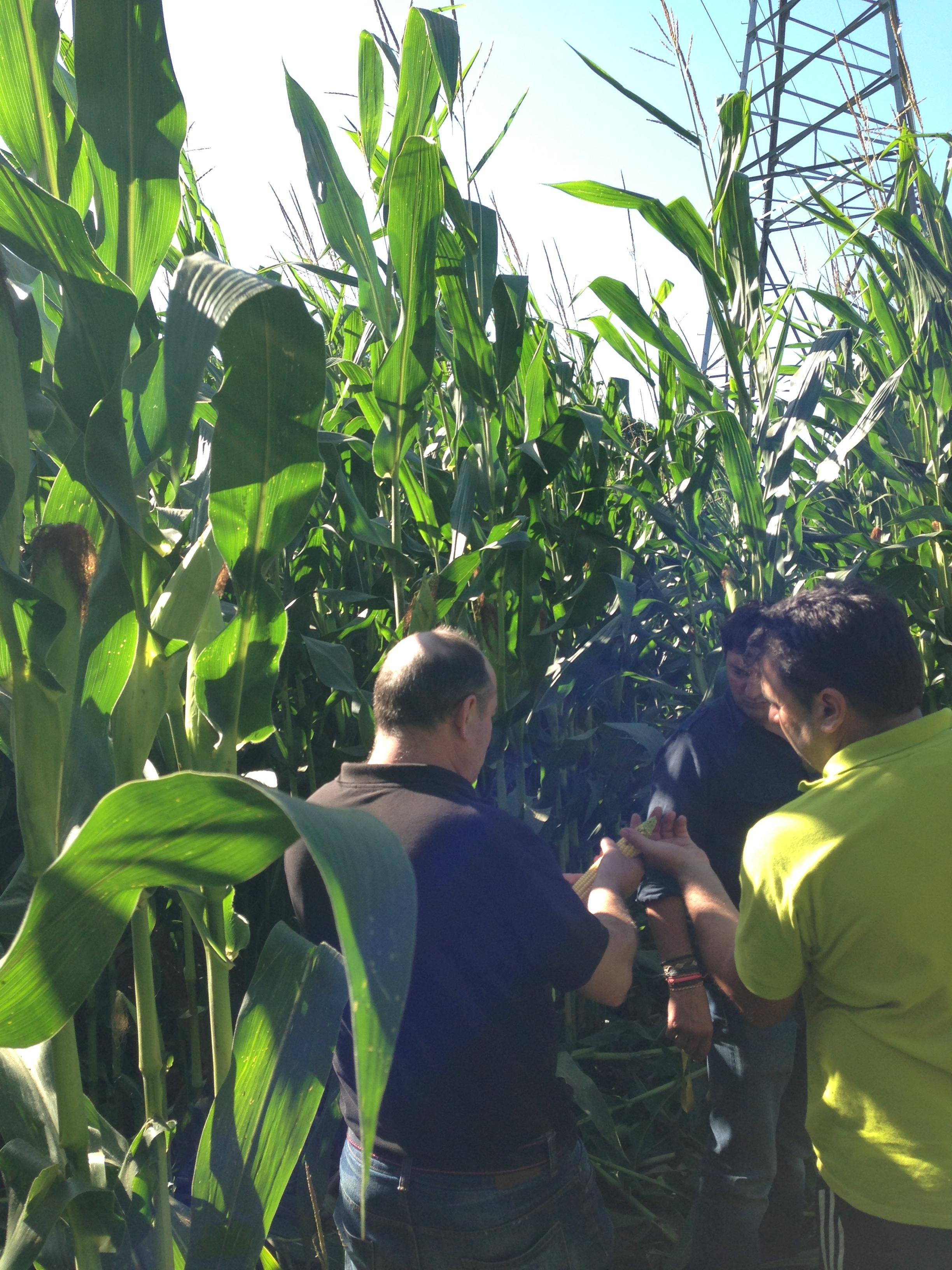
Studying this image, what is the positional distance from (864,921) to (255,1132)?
814 mm

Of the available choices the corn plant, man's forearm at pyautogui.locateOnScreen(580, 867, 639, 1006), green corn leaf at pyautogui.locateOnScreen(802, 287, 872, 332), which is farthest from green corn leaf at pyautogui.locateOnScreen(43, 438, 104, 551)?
green corn leaf at pyautogui.locateOnScreen(802, 287, 872, 332)

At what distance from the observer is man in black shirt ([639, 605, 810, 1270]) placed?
199 cm

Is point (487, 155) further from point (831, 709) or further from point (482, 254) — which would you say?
point (831, 709)

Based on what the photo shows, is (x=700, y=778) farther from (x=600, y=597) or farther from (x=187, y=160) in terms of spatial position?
(x=187, y=160)

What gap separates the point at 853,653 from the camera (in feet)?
4.38

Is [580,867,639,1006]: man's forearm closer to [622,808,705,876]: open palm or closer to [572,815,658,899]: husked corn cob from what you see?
[572,815,658,899]: husked corn cob

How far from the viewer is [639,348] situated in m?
2.48

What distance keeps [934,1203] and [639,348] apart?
201cm

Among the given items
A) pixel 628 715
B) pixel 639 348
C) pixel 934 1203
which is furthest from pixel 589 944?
pixel 639 348

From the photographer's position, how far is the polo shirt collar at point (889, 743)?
A: 1310mm

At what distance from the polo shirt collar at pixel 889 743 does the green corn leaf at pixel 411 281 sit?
0.96 meters

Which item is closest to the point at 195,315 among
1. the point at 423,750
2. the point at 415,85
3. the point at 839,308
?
the point at 423,750

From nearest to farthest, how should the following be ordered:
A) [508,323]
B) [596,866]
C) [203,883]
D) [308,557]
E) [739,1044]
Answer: [203,883] → [596,866] → [508,323] → [739,1044] → [308,557]

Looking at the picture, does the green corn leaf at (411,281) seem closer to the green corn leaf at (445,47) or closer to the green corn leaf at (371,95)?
the green corn leaf at (445,47)
